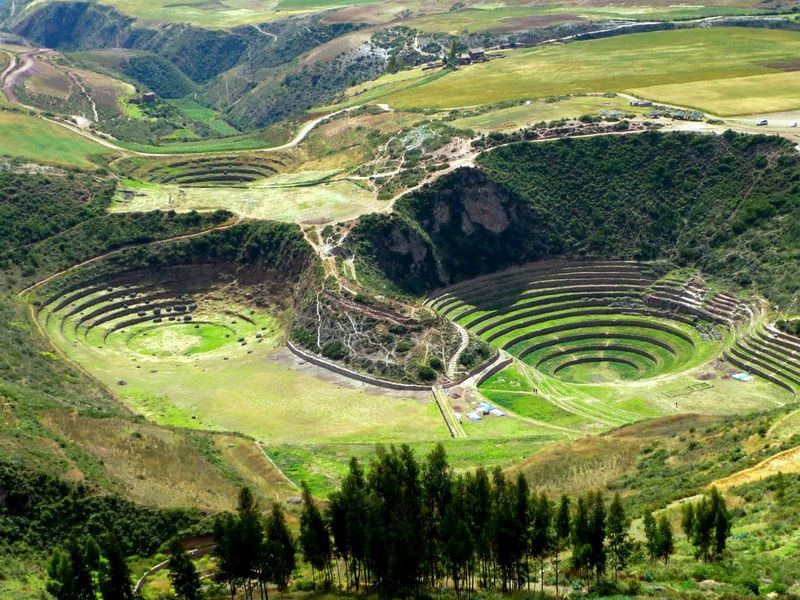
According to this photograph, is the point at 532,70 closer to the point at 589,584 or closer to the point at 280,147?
the point at 280,147

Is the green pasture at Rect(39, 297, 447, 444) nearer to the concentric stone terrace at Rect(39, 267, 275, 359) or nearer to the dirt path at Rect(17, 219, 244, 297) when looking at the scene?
the concentric stone terrace at Rect(39, 267, 275, 359)

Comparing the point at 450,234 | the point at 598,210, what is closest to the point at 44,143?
the point at 450,234

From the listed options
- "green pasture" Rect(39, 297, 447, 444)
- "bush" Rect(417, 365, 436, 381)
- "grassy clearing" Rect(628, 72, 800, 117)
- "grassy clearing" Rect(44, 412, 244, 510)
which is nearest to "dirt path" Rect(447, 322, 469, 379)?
"bush" Rect(417, 365, 436, 381)

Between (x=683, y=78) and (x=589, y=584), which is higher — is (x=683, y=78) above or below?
above

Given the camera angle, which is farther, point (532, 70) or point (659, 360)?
point (532, 70)

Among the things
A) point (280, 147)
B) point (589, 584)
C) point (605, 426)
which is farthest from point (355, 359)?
point (280, 147)

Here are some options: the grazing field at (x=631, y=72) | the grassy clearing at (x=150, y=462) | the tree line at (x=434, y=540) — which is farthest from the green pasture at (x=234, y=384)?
the grazing field at (x=631, y=72)

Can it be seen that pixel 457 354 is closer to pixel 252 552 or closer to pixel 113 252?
pixel 113 252
